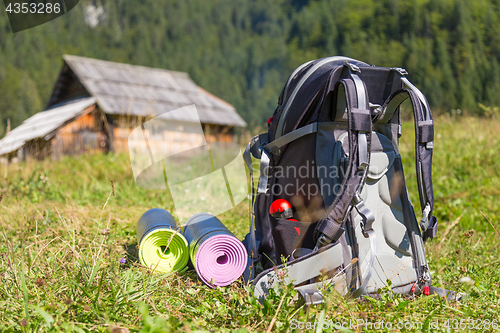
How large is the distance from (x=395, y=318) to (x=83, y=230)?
2405mm

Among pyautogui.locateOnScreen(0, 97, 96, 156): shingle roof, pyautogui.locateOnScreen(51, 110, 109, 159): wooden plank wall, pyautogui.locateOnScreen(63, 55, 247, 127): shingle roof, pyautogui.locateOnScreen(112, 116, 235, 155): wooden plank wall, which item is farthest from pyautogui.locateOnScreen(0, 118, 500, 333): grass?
pyautogui.locateOnScreen(63, 55, 247, 127): shingle roof

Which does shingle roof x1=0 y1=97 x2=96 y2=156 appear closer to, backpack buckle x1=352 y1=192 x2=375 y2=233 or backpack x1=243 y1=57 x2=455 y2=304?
backpack x1=243 y1=57 x2=455 y2=304

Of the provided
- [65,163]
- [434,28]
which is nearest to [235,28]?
[434,28]

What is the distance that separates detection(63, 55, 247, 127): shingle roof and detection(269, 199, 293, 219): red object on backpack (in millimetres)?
10999

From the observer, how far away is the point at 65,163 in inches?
253

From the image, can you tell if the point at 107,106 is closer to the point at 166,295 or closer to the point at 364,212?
the point at 166,295

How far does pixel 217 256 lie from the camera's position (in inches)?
80.0

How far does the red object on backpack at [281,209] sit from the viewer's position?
2107 mm

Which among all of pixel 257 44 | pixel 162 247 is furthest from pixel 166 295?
pixel 257 44

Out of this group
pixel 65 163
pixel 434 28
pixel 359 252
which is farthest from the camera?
pixel 434 28

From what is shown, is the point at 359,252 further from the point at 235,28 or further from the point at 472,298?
the point at 235,28

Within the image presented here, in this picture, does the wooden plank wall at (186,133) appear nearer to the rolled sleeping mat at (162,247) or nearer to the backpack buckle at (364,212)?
the rolled sleeping mat at (162,247)

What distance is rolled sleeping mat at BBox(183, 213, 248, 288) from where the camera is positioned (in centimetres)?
199

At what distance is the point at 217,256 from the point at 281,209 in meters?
0.46
